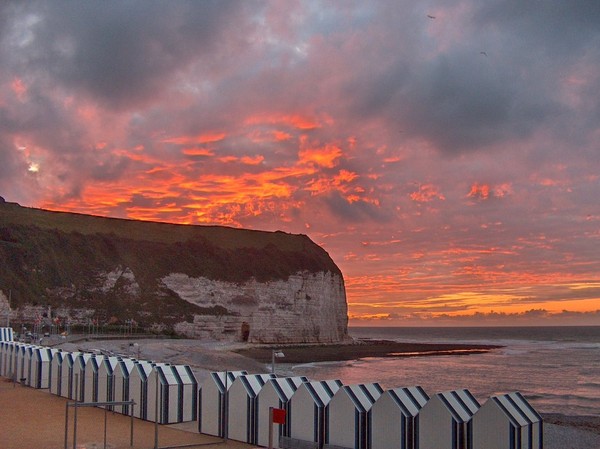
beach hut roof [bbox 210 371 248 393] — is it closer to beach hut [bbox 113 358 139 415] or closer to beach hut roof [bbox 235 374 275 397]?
beach hut roof [bbox 235 374 275 397]

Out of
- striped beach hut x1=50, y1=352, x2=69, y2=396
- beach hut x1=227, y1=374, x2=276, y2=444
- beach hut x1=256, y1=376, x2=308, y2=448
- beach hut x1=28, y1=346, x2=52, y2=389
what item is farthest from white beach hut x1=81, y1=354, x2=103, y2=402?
beach hut x1=256, y1=376, x2=308, y2=448

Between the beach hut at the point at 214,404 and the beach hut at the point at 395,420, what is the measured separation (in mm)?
5517

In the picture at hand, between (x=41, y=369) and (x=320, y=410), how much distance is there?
18177 mm

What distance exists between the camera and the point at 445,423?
588 inches

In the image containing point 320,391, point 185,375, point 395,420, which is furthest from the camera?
point 185,375

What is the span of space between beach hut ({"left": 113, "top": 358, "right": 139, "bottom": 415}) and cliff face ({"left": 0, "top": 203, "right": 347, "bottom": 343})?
7009cm

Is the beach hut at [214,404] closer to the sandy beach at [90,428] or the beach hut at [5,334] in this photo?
the sandy beach at [90,428]

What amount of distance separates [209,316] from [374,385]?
94.8 m

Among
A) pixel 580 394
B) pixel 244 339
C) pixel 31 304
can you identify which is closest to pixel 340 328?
pixel 244 339

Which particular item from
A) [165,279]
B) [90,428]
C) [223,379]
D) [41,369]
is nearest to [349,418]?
[223,379]

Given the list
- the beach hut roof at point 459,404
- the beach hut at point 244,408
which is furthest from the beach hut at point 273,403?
the beach hut roof at point 459,404

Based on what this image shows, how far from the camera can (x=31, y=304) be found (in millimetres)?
92812

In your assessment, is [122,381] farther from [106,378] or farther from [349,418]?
[349,418]

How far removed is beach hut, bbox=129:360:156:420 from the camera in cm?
2222
